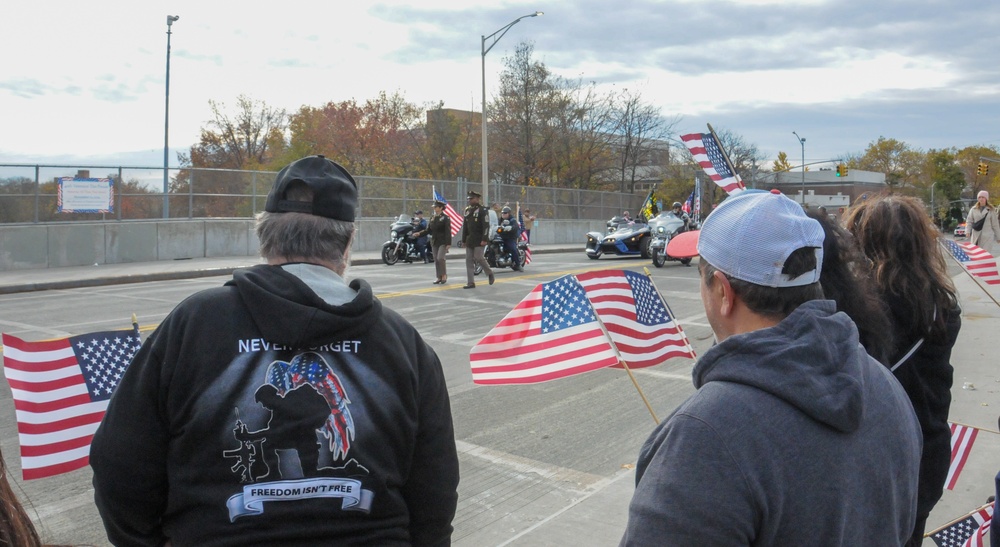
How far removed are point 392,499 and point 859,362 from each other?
109 cm

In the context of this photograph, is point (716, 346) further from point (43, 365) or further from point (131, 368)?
point (43, 365)

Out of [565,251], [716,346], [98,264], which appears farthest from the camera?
[565,251]

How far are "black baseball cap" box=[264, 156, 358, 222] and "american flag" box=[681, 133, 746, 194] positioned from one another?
3040mm

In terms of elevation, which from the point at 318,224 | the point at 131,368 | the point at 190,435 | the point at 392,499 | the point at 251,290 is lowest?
the point at 392,499

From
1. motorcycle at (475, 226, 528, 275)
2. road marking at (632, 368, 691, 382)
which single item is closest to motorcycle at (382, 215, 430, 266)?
motorcycle at (475, 226, 528, 275)

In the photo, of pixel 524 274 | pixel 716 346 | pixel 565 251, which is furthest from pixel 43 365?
pixel 565 251

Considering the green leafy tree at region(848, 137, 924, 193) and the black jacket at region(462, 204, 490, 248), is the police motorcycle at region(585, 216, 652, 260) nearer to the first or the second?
the black jacket at region(462, 204, 490, 248)

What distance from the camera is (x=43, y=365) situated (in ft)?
9.84

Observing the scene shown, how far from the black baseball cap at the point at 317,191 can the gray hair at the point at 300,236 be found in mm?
14

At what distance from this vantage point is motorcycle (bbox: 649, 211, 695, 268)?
23.0 meters

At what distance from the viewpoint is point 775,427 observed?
1499 millimetres

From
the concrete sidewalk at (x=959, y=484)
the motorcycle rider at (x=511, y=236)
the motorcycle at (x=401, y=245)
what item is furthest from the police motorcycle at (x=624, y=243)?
the concrete sidewalk at (x=959, y=484)

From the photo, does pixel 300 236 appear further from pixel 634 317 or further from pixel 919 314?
pixel 634 317

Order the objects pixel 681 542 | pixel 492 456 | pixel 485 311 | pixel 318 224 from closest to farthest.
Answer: pixel 681 542 < pixel 318 224 < pixel 492 456 < pixel 485 311
